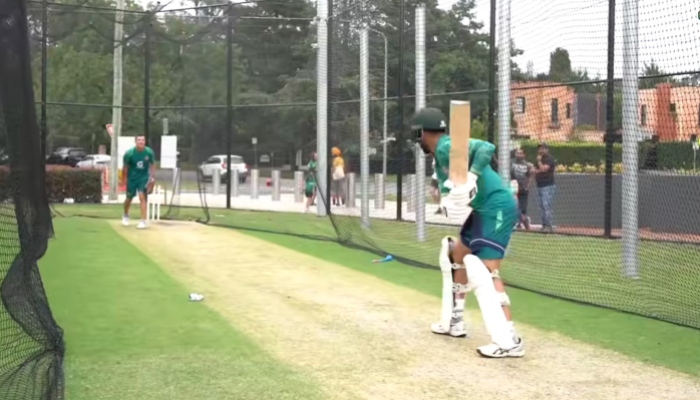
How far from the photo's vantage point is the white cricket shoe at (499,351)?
6.31 metres

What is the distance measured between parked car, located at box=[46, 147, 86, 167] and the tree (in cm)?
1712

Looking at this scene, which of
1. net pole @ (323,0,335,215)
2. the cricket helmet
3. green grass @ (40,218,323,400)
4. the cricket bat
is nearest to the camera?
green grass @ (40,218,323,400)

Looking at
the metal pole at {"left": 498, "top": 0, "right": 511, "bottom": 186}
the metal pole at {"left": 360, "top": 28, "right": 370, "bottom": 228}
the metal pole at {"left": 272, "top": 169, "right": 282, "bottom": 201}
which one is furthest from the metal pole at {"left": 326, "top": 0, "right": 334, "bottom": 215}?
the metal pole at {"left": 272, "top": 169, "right": 282, "bottom": 201}

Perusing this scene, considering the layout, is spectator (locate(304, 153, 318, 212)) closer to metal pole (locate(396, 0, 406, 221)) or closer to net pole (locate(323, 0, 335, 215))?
net pole (locate(323, 0, 335, 215))

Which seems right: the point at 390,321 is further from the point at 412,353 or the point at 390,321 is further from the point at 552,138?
the point at 552,138

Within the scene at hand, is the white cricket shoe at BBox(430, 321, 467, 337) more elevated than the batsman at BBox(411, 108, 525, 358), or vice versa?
the batsman at BBox(411, 108, 525, 358)

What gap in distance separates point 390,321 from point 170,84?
18981 millimetres

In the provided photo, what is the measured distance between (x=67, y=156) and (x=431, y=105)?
55.6ft

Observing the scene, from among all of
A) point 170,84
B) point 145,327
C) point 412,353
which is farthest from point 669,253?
point 170,84

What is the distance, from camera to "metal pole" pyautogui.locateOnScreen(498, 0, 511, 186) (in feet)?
39.4

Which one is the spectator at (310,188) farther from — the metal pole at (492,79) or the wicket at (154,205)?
the metal pole at (492,79)

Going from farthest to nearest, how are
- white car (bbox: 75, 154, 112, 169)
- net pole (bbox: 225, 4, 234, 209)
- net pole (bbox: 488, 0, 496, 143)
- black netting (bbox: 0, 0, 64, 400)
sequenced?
white car (bbox: 75, 154, 112, 169) → net pole (bbox: 225, 4, 234, 209) → net pole (bbox: 488, 0, 496, 143) → black netting (bbox: 0, 0, 64, 400)

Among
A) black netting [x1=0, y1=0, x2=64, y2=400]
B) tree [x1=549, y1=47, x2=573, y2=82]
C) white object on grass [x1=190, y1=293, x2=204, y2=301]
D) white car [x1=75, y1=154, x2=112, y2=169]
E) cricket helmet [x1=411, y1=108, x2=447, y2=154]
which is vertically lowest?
white object on grass [x1=190, y1=293, x2=204, y2=301]

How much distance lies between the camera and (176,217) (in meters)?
19.2
